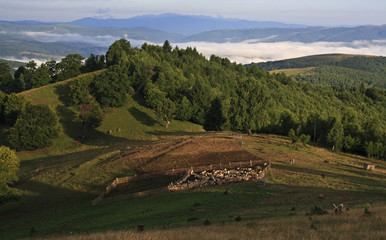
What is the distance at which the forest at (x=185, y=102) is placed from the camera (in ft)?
225

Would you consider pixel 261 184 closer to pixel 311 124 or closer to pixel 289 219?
pixel 289 219

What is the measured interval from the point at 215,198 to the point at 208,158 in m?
15.8

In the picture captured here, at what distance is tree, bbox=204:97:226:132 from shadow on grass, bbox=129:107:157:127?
56.0ft

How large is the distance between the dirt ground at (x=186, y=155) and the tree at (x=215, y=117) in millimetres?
26138

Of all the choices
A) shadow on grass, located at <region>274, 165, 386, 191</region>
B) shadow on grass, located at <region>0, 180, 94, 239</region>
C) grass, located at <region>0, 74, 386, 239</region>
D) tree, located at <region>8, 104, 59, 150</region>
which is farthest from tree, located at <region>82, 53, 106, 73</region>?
shadow on grass, located at <region>274, 165, 386, 191</region>

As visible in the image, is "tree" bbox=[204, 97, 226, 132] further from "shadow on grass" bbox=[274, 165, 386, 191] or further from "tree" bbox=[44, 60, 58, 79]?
"tree" bbox=[44, 60, 58, 79]

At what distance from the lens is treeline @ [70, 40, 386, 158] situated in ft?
225

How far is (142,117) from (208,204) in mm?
66976

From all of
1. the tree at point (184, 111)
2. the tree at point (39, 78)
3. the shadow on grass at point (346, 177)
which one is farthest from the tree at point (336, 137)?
the tree at point (39, 78)

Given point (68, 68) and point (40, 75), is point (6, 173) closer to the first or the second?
point (40, 75)

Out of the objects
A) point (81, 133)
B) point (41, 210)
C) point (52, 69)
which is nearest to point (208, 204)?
point (41, 210)

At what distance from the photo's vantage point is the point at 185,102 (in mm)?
99125

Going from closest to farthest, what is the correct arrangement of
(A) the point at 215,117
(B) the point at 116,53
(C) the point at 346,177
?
(C) the point at 346,177, (A) the point at 215,117, (B) the point at 116,53

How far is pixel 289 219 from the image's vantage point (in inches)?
846
